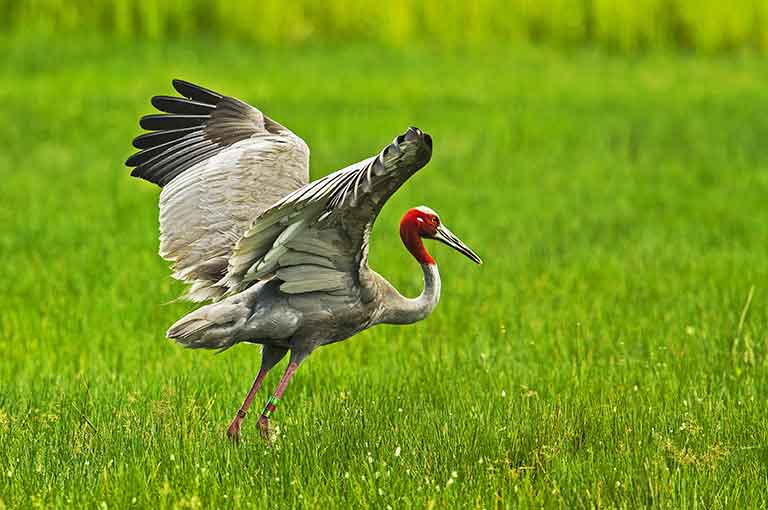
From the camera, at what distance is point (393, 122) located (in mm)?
15641

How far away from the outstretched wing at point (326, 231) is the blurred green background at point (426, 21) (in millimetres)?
15397

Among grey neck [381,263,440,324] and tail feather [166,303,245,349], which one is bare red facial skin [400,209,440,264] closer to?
grey neck [381,263,440,324]

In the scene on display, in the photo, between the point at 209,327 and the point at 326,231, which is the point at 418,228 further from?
the point at 209,327

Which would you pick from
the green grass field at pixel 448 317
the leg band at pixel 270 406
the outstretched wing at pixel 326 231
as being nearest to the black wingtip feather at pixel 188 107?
the outstretched wing at pixel 326 231

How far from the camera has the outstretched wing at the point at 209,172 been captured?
20.4ft

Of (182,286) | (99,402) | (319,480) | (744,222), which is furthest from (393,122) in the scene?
(319,480)

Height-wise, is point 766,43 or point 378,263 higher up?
point 766,43

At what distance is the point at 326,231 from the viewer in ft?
17.9

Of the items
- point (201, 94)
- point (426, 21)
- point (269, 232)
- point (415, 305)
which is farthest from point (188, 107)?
point (426, 21)

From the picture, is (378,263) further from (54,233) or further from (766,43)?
(766,43)

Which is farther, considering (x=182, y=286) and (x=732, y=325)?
(x=182, y=286)

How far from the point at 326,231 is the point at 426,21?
56.3 feet

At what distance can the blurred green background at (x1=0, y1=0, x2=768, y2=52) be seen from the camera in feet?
66.9

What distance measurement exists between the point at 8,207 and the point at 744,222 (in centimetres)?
684
